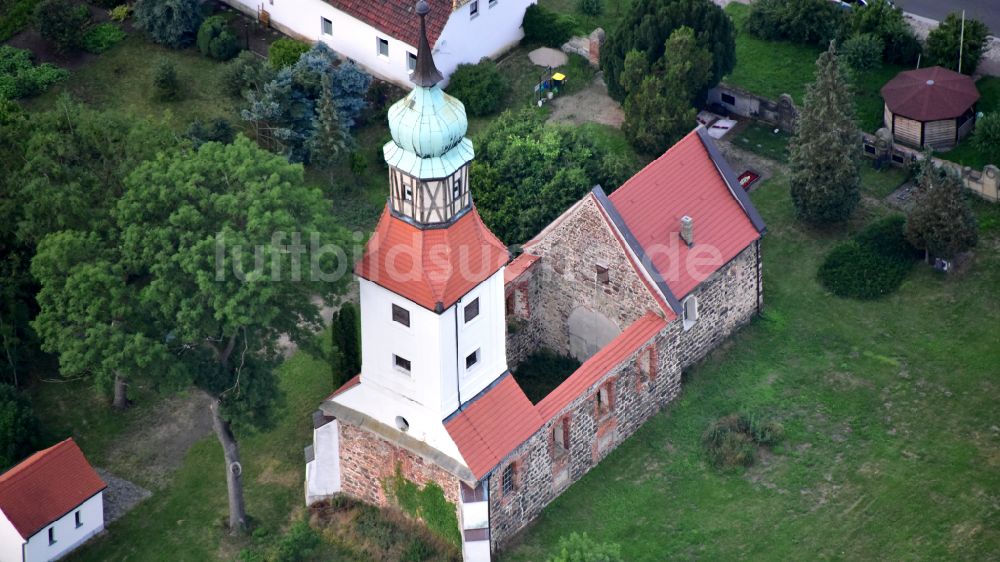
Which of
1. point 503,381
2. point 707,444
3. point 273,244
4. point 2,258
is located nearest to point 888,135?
point 707,444

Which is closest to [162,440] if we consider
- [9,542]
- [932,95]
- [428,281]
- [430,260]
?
[9,542]


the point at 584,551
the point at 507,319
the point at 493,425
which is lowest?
the point at 507,319

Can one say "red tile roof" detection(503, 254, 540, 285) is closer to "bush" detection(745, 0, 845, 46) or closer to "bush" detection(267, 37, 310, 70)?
"bush" detection(267, 37, 310, 70)

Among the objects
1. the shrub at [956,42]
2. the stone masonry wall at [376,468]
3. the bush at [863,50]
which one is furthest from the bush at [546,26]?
the stone masonry wall at [376,468]

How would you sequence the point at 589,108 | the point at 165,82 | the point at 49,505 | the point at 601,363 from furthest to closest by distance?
the point at 589,108 < the point at 165,82 < the point at 601,363 < the point at 49,505

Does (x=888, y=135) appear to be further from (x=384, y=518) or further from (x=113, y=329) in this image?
(x=113, y=329)

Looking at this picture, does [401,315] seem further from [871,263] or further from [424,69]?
[871,263]

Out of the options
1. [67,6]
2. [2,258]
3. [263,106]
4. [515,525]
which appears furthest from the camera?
[67,6]

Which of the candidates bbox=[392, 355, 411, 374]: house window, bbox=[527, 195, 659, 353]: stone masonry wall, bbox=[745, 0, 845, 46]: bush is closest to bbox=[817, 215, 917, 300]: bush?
bbox=[527, 195, 659, 353]: stone masonry wall
